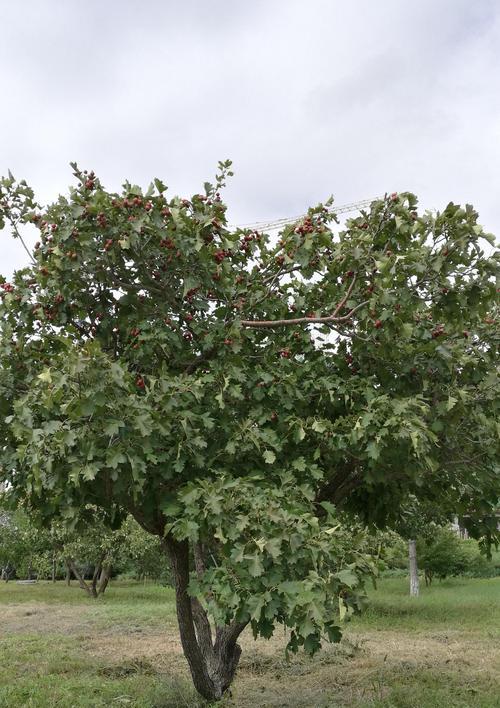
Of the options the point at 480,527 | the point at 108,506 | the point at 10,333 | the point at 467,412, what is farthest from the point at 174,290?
the point at 480,527

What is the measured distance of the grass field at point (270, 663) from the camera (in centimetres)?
816

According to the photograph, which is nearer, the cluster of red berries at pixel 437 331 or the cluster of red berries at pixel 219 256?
the cluster of red berries at pixel 219 256

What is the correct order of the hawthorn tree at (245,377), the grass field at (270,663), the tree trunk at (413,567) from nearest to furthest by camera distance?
1. the hawthorn tree at (245,377)
2. the grass field at (270,663)
3. the tree trunk at (413,567)

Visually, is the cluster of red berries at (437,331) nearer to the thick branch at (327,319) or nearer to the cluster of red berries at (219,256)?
the thick branch at (327,319)

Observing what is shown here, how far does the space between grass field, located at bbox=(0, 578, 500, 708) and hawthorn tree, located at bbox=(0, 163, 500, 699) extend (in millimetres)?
2974

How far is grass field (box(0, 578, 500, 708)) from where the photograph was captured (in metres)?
8.16

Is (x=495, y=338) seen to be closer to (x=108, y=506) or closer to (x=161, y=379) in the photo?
(x=161, y=379)

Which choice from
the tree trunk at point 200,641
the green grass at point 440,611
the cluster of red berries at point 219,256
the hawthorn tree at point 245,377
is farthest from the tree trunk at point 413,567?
the cluster of red berries at point 219,256

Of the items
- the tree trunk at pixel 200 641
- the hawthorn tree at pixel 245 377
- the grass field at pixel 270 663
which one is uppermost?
→ the hawthorn tree at pixel 245 377

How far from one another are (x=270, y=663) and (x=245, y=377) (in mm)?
7090

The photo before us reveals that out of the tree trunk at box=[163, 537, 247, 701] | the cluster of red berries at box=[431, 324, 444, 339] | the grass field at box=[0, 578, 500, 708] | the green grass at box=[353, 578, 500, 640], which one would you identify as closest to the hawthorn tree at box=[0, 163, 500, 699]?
the cluster of red berries at box=[431, 324, 444, 339]

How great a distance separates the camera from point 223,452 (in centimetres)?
566

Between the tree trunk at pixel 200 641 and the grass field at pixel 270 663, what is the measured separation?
264mm

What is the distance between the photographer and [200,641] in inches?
323
